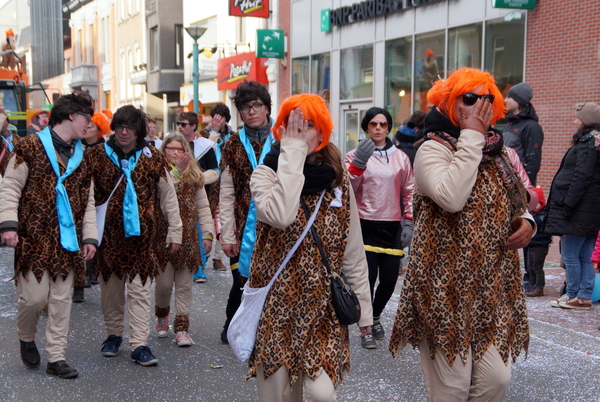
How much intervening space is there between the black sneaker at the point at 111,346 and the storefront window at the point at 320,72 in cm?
1558

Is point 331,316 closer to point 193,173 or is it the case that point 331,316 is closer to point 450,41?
point 193,173

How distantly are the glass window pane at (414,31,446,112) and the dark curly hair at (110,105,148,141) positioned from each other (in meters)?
11.3

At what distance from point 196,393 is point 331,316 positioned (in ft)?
6.45

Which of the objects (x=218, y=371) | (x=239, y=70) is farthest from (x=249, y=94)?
(x=239, y=70)

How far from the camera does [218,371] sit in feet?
17.3

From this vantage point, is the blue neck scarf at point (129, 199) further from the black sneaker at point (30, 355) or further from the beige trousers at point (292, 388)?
the beige trousers at point (292, 388)

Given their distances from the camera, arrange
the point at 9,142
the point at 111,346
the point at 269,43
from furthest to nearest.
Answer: the point at 269,43, the point at 9,142, the point at 111,346

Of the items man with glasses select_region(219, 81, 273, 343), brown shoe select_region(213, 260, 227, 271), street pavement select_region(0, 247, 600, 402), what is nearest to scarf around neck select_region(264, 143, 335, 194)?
man with glasses select_region(219, 81, 273, 343)

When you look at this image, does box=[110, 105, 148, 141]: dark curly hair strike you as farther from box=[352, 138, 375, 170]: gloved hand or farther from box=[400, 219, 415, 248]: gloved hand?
box=[400, 219, 415, 248]: gloved hand

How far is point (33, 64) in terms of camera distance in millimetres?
57562

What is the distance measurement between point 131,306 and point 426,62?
12582 mm

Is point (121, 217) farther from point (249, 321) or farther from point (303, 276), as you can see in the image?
point (303, 276)

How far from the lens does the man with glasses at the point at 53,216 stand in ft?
16.1

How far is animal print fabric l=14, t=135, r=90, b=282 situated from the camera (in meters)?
4.92
